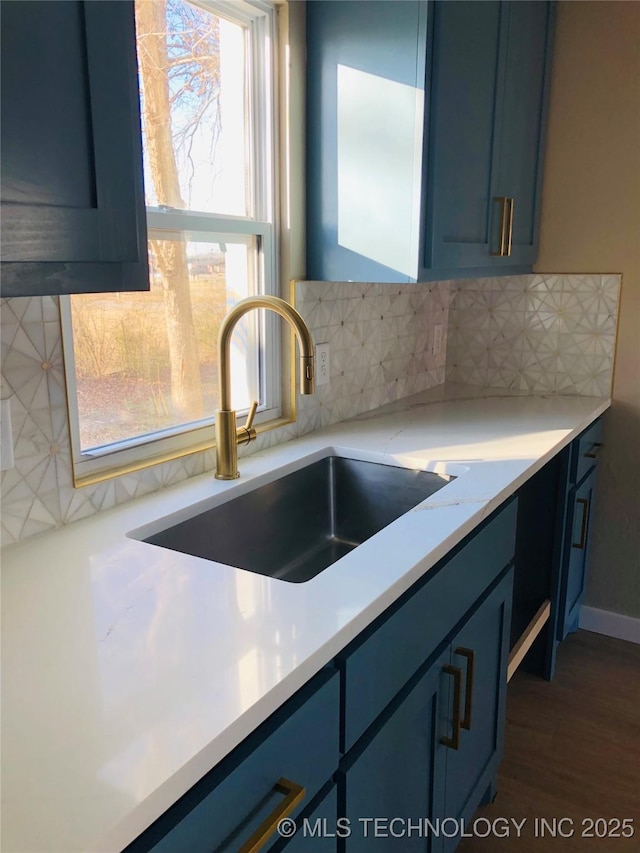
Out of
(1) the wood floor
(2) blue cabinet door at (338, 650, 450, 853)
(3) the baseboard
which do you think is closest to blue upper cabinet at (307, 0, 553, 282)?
(2) blue cabinet door at (338, 650, 450, 853)

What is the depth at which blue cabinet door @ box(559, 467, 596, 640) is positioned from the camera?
233 cm

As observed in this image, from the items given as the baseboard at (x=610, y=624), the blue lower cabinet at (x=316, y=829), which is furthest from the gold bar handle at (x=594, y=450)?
the blue lower cabinet at (x=316, y=829)

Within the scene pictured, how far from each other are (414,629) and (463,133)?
1.35 m

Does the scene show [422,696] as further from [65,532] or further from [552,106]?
[552,106]

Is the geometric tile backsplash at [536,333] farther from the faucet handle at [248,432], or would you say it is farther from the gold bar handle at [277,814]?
the gold bar handle at [277,814]

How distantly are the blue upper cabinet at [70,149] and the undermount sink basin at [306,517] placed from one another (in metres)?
0.63

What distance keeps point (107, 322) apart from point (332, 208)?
2.39 ft

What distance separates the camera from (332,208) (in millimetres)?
1865

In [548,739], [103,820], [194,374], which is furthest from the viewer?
[548,739]

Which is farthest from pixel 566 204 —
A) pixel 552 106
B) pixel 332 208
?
pixel 332 208

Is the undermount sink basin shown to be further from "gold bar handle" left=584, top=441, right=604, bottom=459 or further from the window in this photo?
"gold bar handle" left=584, top=441, right=604, bottom=459

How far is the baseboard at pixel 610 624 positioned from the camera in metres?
2.65

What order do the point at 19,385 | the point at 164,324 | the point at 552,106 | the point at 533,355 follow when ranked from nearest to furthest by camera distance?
1. the point at 19,385
2. the point at 164,324
3. the point at 552,106
4. the point at 533,355

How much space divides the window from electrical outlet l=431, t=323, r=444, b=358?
99 centimetres
